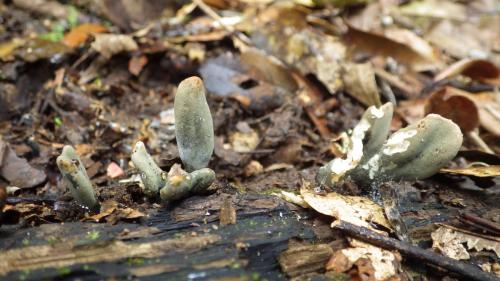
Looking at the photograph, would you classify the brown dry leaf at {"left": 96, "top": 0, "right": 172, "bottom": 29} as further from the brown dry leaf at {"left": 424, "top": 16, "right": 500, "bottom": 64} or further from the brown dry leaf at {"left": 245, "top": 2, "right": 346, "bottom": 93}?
the brown dry leaf at {"left": 424, "top": 16, "right": 500, "bottom": 64}

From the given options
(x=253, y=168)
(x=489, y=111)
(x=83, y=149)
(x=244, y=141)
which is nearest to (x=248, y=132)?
(x=244, y=141)

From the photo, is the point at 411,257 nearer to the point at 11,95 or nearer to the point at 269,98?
the point at 269,98

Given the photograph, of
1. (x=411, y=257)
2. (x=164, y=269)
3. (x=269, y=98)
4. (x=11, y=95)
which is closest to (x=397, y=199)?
(x=411, y=257)

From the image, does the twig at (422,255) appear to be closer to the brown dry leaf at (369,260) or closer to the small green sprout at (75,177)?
the brown dry leaf at (369,260)

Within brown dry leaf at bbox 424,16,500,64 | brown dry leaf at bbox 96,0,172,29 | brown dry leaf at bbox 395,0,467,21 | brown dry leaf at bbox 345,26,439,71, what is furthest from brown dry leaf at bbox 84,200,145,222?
brown dry leaf at bbox 395,0,467,21

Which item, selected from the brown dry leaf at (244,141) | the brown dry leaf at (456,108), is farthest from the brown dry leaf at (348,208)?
the brown dry leaf at (456,108)
